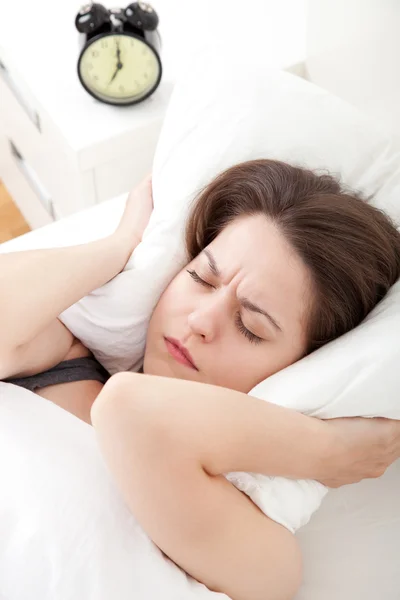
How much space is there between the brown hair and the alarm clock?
0.43 m

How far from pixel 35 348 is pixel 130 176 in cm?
65

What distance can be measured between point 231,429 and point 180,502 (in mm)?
103

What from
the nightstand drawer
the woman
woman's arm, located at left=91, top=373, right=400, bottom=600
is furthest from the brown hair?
the nightstand drawer

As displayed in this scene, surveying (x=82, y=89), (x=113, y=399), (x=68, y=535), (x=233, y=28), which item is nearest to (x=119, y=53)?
(x=82, y=89)

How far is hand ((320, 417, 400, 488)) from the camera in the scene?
0.90m

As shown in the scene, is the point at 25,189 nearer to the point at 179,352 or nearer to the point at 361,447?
the point at 179,352

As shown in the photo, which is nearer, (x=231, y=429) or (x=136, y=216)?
(x=231, y=429)

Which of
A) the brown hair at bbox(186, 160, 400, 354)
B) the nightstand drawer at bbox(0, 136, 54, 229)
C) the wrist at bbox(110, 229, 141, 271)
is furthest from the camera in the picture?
the nightstand drawer at bbox(0, 136, 54, 229)

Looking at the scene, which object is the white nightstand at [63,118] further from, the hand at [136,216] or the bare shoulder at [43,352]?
the bare shoulder at [43,352]

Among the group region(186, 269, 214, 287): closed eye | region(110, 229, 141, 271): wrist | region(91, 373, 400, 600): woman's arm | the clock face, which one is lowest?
region(91, 373, 400, 600): woman's arm

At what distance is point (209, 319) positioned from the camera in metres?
0.96

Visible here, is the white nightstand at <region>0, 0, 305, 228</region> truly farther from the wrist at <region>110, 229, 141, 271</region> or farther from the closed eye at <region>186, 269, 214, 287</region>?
the closed eye at <region>186, 269, 214, 287</region>

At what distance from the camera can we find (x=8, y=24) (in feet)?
5.45

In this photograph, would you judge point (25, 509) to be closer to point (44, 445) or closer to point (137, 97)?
point (44, 445)
